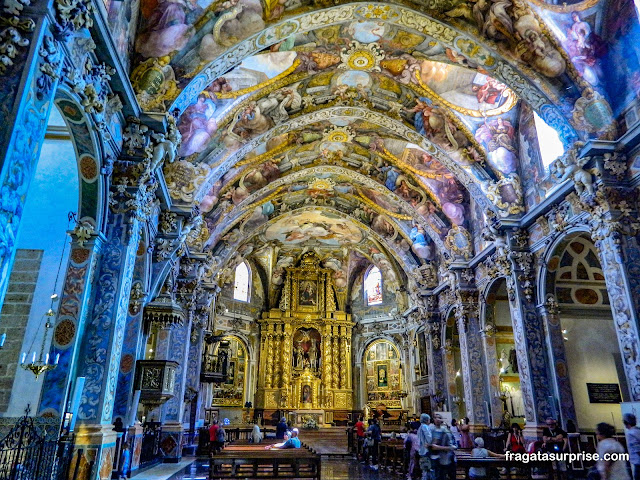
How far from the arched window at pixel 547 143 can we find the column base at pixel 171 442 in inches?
514

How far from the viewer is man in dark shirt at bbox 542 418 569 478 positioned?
29.8ft

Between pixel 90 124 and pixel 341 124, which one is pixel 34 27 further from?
pixel 341 124

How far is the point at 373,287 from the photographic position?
100 ft

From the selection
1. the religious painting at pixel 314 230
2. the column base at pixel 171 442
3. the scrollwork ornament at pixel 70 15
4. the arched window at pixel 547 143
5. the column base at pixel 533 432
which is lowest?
the column base at pixel 171 442

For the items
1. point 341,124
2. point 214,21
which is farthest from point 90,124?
point 341,124

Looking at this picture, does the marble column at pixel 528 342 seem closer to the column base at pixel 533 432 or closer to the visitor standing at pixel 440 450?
the column base at pixel 533 432

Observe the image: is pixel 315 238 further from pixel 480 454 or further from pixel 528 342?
pixel 480 454

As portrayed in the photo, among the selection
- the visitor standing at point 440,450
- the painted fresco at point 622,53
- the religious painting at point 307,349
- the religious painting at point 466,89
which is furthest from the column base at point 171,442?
the religious painting at point 307,349

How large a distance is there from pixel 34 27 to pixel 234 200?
A: 12.9m

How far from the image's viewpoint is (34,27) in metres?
5.02

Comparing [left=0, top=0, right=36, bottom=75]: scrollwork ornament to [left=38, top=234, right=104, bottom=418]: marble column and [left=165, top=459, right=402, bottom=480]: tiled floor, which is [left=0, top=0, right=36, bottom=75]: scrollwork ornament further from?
[left=165, top=459, right=402, bottom=480]: tiled floor

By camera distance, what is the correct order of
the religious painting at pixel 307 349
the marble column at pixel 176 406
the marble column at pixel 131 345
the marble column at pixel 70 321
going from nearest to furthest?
1. the marble column at pixel 70 321
2. the marble column at pixel 131 345
3. the marble column at pixel 176 406
4. the religious painting at pixel 307 349

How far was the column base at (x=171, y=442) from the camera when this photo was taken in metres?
13.5

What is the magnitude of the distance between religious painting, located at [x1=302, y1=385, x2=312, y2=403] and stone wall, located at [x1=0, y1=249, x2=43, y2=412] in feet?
68.5
